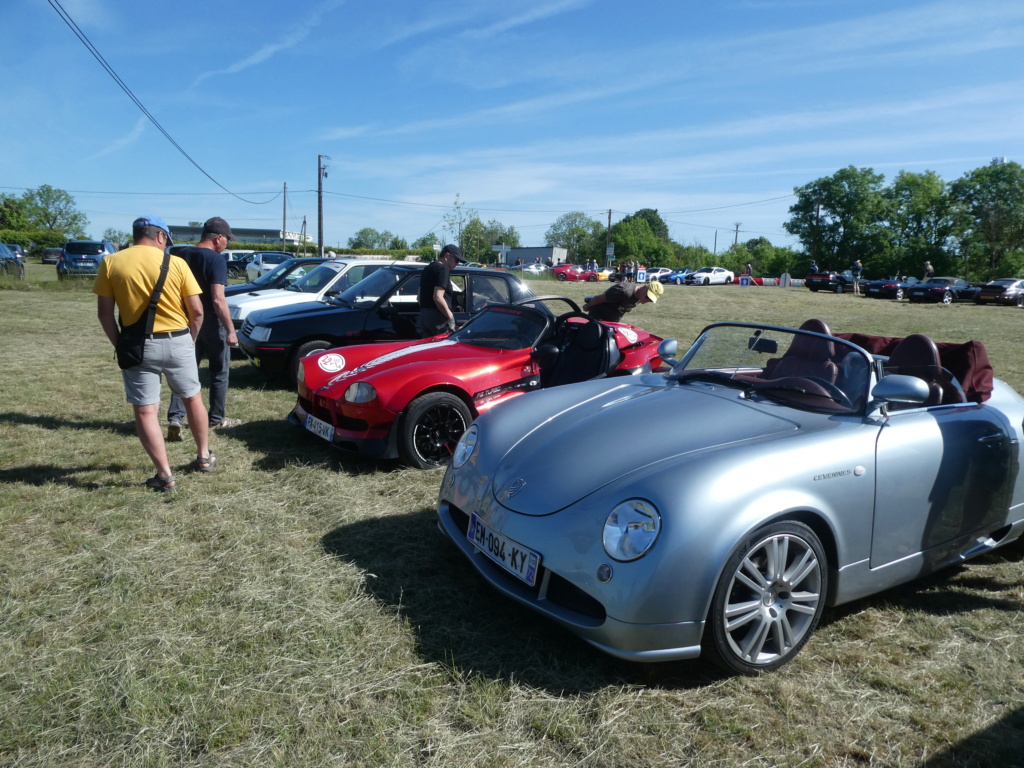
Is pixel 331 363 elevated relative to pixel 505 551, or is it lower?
elevated

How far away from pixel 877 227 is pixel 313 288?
75903mm

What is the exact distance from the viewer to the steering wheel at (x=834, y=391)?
3.21m

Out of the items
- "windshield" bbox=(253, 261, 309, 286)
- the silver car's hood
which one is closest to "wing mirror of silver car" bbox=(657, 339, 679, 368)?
the silver car's hood

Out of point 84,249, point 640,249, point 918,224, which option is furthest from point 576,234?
point 84,249

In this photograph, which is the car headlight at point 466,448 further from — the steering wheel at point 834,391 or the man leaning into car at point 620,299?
the man leaning into car at point 620,299

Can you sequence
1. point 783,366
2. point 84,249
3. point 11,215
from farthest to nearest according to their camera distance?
point 11,215
point 84,249
point 783,366

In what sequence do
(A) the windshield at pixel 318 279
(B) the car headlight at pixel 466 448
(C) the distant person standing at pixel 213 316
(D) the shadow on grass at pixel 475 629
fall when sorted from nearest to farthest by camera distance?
(D) the shadow on grass at pixel 475 629, (B) the car headlight at pixel 466 448, (C) the distant person standing at pixel 213 316, (A) the windshield at pixel 318 279

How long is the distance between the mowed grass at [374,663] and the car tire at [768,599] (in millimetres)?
122

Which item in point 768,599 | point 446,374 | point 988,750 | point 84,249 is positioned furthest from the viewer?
point 84,249

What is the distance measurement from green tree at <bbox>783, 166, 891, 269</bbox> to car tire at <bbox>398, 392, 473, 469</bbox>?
75.8m

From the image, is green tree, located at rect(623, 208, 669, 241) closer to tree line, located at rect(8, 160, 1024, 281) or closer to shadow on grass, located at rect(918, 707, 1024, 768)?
tree line, located at rect(8, 160, 1024, 281)

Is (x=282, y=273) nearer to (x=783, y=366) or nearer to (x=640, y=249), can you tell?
(x=783, y=366)

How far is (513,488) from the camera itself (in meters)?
3.04

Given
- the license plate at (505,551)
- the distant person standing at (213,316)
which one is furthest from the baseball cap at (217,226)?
the license plate at (505,551)
